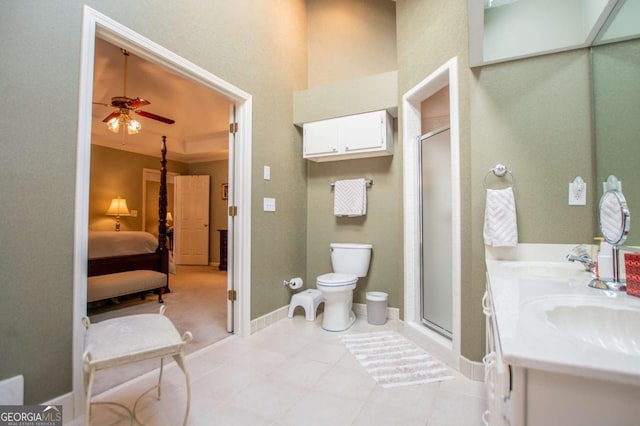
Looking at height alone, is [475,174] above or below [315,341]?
above

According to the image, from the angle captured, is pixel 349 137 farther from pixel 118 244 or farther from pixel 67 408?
pixel 118 244

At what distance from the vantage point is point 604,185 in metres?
1.54

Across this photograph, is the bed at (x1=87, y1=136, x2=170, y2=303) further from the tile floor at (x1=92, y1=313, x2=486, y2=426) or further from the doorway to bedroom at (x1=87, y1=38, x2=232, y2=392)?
the tile floor at (x1=92, y1=313, x2=486, y2=426)

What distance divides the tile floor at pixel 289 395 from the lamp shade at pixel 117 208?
4.57 meters

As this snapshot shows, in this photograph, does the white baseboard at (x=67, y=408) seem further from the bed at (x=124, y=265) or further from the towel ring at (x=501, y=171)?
the towel ring at (x=501, y=171)

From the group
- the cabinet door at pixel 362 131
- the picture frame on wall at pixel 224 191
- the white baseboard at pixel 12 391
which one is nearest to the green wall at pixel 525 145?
the cabinet door at pixel 362 131

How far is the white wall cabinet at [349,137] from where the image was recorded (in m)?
2.82

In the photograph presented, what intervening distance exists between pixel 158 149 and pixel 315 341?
209 inches

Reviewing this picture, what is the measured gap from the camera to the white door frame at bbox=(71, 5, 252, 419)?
1511mm

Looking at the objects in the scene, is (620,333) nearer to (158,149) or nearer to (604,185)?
(604,185)

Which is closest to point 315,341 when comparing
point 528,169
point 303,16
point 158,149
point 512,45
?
point 528,169

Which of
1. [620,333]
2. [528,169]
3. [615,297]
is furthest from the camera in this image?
[528,169]

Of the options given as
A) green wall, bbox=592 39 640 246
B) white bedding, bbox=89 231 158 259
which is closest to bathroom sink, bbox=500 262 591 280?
green wall, bbox=592 39 640 246

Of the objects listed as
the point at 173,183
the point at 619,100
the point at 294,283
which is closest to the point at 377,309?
the point at 294,283
